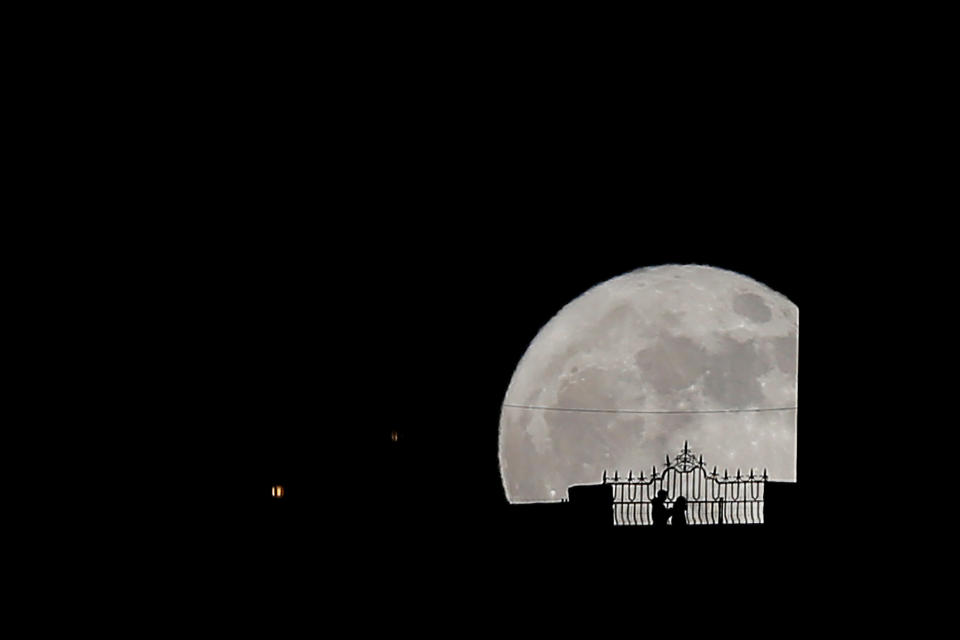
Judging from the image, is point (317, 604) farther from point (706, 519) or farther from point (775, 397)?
point (775, 397)

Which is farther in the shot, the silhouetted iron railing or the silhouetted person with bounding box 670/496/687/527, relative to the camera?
the silhouetted iron railing

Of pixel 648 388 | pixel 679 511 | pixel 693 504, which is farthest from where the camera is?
pixel 648 388

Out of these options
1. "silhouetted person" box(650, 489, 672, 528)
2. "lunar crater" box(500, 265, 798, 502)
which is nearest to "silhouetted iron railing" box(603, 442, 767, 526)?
"silhouetted person" box(650, 489, 672, 528)

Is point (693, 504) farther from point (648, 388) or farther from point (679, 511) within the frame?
point (648, 388)

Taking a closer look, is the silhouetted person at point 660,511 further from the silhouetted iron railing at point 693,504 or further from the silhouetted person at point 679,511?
the silhouetted iron railing at point 693,504

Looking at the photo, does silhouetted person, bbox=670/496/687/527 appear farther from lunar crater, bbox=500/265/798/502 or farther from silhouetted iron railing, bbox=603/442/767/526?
lunar crater, bbox=500/265/798/502

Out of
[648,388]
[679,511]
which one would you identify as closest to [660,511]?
[679,511]

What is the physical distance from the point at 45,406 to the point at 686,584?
23.6ft

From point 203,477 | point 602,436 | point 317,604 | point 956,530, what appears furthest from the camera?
point 602,436

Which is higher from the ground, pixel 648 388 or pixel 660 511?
pixel 648 388

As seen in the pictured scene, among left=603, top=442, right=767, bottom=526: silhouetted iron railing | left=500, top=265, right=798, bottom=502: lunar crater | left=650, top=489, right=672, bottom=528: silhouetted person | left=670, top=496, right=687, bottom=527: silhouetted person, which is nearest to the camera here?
left=670, top=496, right=687, bottom=527: silhouetted person

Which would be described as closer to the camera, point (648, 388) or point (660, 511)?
point (660, 511)

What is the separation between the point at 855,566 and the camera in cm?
1634

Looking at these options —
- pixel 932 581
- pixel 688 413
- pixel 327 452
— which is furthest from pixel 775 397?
pixel 932 581
